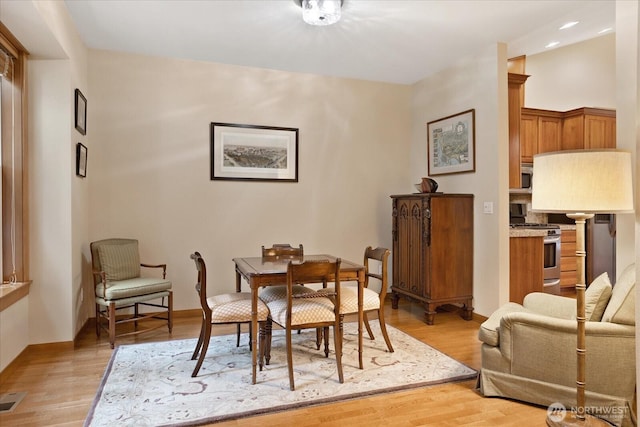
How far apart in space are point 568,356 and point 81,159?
158 inches

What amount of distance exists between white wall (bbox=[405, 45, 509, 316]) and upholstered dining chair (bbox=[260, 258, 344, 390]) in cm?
202

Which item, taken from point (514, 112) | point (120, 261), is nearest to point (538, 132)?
point (514, 112)

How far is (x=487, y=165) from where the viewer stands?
3998 millimetres

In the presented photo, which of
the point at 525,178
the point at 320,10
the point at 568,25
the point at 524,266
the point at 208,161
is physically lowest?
the point at 524,266

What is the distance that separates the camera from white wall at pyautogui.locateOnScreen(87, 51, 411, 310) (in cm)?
408

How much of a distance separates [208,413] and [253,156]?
2.91m

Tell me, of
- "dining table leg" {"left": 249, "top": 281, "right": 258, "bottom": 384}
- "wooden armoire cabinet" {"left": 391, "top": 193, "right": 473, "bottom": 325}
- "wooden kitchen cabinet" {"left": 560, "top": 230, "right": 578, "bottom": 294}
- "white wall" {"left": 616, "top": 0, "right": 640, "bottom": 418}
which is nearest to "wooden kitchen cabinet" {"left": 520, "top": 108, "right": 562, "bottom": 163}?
"wooden kitchen cabinet" {"left": 560, "top": 230, "right": 578, "bottom": 294}

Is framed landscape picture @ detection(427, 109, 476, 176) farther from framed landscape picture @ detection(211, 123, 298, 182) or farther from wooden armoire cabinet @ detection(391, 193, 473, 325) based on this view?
framed landscape picture @ detection(211, 123, 298, 182)

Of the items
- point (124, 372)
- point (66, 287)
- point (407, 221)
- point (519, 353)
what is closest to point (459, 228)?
point (407, 221)

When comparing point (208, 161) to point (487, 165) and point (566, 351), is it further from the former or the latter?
point (566, 351)

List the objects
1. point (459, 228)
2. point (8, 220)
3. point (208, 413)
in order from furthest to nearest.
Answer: point (459, 228) → point (8, 220) → point (208, 413)

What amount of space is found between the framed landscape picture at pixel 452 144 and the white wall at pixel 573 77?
2.20 m

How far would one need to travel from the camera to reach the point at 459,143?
4.38 meters

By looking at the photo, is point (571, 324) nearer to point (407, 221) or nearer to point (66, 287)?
point (407, 221)
